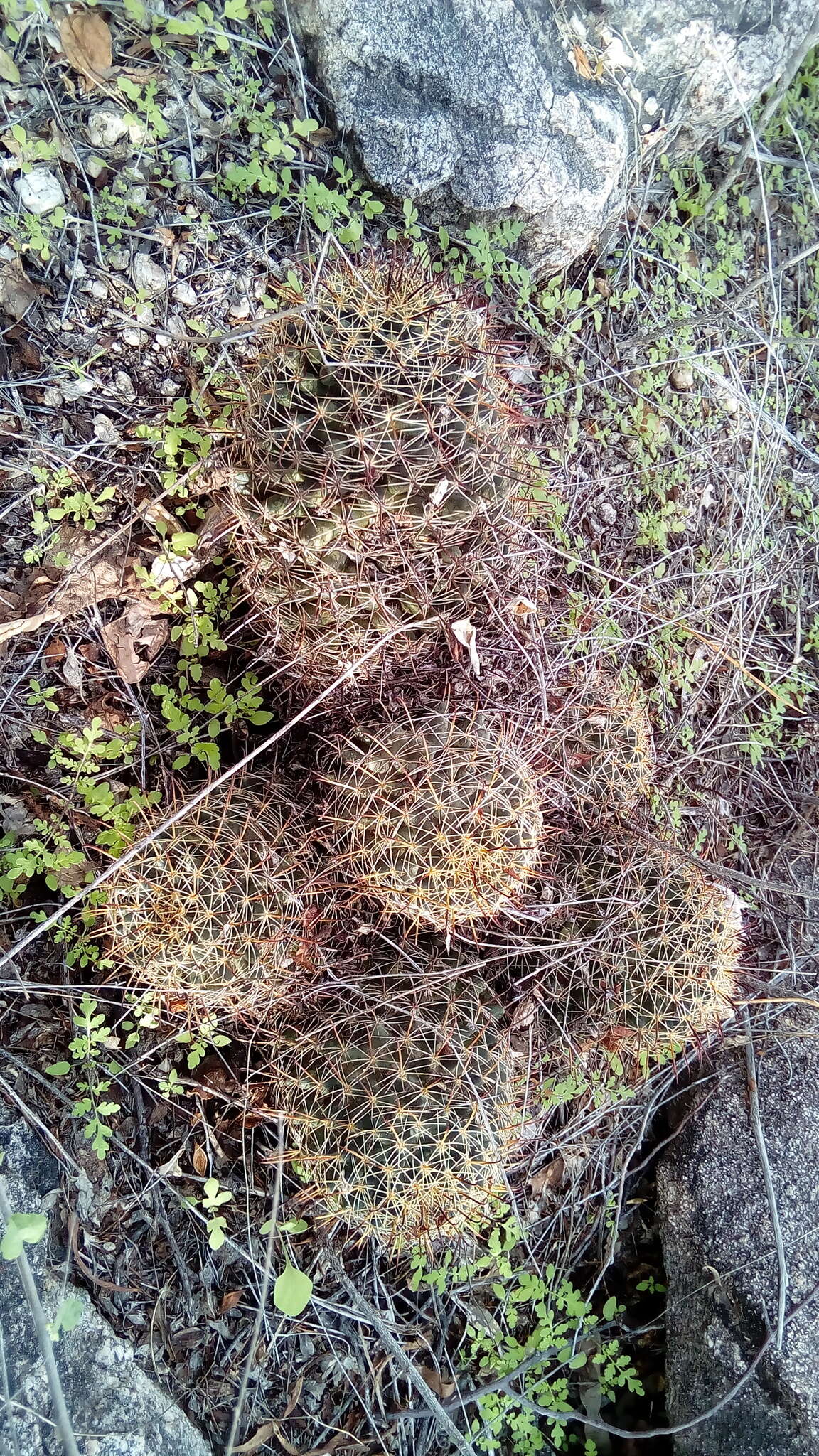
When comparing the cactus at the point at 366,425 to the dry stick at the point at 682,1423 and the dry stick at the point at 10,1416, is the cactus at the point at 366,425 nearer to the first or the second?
the dry stick at the point at 10,1416

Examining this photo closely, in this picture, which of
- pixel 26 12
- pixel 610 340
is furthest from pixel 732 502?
pixel 26 12

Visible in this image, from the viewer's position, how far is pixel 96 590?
2279 millimetres

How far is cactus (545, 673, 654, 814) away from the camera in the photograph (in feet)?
8.00

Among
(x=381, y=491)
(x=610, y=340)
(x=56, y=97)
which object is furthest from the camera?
(x=610, y=340)

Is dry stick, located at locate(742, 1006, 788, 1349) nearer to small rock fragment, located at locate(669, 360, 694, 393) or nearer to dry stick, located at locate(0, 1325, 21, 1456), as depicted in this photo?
dry stick, located at locate(0, 1325, 21, 1456)

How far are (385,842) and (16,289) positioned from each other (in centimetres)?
165

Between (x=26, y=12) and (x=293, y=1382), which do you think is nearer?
(x=26, y=12)

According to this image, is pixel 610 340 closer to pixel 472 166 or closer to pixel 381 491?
pixel 472 166

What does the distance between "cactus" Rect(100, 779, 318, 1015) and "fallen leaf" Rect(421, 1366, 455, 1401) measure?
1308mm

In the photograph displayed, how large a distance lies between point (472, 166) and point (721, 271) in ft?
3.80

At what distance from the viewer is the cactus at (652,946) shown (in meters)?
2.28

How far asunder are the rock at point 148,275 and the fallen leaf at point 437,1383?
3.14m

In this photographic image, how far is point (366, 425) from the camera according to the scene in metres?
1.81

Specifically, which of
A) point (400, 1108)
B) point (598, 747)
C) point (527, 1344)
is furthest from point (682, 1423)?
point (598, 747)
